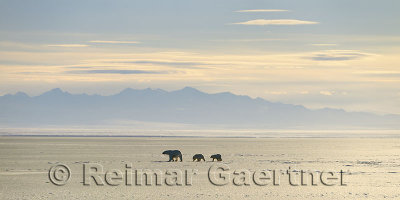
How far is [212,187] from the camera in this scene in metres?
34.3

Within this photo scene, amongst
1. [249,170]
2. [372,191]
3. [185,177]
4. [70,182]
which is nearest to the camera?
[372,191]

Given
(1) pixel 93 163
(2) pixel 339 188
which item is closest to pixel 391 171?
(2) pixel 339 188

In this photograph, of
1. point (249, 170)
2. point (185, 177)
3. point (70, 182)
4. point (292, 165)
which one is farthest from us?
point (292, 165)

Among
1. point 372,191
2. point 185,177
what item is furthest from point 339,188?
point 185,177

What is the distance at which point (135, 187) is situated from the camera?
111ft

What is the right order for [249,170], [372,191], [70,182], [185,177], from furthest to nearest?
[249,170] < [185,177] < [70,182] < [372,191]

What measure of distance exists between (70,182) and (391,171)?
17.9 meters

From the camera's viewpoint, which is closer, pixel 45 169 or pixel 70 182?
pixel 70 182

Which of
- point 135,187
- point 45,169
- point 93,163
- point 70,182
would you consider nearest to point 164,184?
point 135,187

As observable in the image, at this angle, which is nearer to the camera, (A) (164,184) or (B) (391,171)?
(A) (164,184)

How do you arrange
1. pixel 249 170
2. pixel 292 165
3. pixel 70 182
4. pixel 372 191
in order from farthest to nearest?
pixel 292 165 → pixel 249 170 → pixel 70 182 → pixel 372 191

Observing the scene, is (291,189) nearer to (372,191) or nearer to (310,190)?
(310,190)

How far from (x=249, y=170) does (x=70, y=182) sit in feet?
35.0

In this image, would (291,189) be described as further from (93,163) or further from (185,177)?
(93,163)
